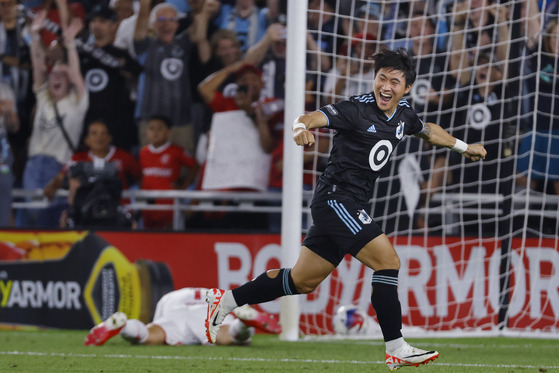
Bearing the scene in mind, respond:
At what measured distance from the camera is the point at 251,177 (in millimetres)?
9594

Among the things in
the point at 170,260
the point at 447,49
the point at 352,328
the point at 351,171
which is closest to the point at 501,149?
the point at 447,49

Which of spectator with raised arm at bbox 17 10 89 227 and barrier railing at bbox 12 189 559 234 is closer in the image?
barrier railing at bbox 12 189 559 234

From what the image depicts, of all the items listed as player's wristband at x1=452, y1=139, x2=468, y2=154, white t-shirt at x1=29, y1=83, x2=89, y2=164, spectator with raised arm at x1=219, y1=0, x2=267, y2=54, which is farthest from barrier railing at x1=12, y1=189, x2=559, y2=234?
player's wristband at x1=452, y1=139, x2=468, y2=154

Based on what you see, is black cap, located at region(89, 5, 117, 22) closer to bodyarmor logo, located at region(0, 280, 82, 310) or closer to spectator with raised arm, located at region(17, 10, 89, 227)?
spectator with raised arm, located at region(17, 10, 89, 227)

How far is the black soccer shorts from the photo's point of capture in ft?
16.7

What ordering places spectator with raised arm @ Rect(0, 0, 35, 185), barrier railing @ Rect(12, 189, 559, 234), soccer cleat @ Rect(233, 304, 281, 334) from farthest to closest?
spectator with raised arm @ Rect(0, 0, 35, 185) < barrier railing @ Rect(12, 189, 559, 234) < soccer cleat @ Rect(233, 304, 281, 334)

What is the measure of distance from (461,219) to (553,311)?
119cm

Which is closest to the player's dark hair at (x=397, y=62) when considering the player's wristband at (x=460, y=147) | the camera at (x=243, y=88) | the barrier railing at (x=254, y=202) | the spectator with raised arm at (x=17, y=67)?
the player's wristband at (x=460, y=147)

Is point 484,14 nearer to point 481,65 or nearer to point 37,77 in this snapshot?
point 481,65

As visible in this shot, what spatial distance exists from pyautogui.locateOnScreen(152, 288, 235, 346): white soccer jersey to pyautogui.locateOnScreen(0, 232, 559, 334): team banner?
4.82 ft

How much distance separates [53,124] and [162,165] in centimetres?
131

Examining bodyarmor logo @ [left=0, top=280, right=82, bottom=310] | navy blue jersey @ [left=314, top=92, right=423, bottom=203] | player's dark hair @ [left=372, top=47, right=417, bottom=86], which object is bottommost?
bodyarmor logo @ [left=0, top=280, right=82, bottom=310]

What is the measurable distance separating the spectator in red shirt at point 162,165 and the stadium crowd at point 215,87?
0.01 m

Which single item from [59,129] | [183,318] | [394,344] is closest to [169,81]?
[59,129]
